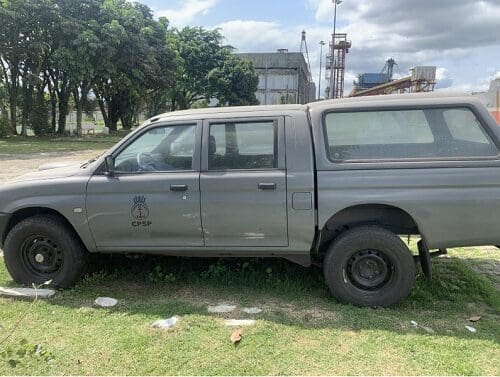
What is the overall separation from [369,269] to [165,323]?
1870 mm

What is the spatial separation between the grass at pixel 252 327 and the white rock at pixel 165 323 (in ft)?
0.20

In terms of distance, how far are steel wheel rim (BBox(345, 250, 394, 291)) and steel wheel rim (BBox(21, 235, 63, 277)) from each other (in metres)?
2.83

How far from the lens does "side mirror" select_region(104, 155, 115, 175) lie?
4500 millimetres

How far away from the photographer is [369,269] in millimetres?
4320

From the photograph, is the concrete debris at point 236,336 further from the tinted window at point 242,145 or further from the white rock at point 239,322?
the tinted window at point 242,145

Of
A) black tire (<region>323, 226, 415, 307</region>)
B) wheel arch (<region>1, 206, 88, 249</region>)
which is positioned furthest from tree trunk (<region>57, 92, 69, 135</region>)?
black tire (<region>323, 226, 415, 307</region>)

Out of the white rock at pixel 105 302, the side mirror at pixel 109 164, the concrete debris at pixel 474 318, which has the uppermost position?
the side mirror at pixel 109 164

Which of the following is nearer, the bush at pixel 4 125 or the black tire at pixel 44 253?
the black tire at pixel 44 253

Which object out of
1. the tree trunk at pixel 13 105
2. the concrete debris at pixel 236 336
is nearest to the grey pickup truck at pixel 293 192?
the concrete debris at pixel 236 336

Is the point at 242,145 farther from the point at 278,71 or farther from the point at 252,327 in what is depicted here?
the point at 278,71

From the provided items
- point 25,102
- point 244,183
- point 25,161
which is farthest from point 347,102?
point 25,102

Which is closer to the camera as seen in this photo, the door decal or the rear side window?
the rear side window

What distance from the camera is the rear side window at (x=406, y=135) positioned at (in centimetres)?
414

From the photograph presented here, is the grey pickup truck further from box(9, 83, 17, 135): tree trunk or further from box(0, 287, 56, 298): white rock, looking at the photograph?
box(9, 83, 17, 135): tree trunk
